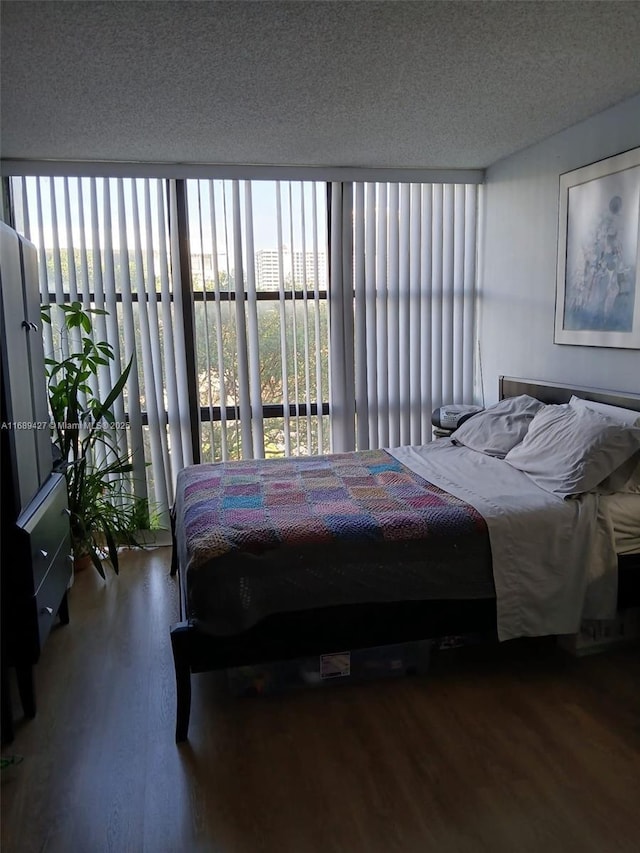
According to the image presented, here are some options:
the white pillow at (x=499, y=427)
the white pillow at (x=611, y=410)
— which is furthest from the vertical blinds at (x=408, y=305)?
the white pillow at (x=611, y=410)

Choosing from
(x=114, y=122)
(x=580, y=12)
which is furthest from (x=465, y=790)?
(x=114, y=122)

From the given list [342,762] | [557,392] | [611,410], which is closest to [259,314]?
[557,392]

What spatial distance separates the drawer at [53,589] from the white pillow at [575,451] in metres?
2.10

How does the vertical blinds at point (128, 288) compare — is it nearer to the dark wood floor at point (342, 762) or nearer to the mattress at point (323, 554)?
the mattress at point (323, 554)

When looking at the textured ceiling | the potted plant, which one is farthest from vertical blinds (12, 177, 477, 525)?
the textured ceiling

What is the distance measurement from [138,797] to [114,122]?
2970 millimetres

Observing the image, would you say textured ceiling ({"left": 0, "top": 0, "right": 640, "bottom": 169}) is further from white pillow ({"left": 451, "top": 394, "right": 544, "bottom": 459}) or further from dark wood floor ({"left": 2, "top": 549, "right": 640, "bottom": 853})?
dark wood floor ({"left": 2, "top": 549, "right": 640, "bottom": 853})

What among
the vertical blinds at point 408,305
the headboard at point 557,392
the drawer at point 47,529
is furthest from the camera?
the vertical blinds at point 408,305

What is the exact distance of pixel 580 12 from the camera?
216 cm

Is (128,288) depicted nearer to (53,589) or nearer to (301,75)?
(301,75)

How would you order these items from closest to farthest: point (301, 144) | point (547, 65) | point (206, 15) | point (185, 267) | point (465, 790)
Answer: point (465, 790), point (206, 15), point (547, 65), point (301, 144), point (185, 267)

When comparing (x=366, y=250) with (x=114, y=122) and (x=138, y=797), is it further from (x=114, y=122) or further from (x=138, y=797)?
(x=138, y=797)

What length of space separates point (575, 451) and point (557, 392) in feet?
2.93

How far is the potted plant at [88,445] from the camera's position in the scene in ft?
11.8
